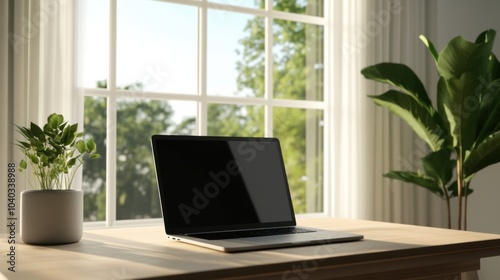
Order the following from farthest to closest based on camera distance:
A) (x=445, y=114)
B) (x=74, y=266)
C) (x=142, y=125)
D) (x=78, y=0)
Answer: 1. (x=142, y=125)
2. (x=445, y=114)
3. (x=78, y=0)
4. (x=74, y=266)

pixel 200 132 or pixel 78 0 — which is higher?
pixel 78 0

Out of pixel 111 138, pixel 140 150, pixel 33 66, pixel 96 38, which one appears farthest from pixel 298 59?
pixel 33 66

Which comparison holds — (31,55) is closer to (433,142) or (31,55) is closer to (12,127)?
(12,127)

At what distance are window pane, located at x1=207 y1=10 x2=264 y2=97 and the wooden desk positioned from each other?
244cm

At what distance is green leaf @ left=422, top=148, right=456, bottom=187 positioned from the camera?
3.40 metres

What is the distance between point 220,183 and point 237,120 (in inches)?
166

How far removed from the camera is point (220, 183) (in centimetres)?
181

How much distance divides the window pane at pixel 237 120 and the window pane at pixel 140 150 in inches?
15.8

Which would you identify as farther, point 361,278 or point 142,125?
point 142,125

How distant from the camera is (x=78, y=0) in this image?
316 centimetres

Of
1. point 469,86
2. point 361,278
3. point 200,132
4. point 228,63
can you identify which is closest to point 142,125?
point 228,63

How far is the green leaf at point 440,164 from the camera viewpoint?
3.40m

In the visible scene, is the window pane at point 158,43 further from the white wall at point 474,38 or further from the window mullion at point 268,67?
the white wall at point 474,38

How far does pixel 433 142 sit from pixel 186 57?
6.20 feet
